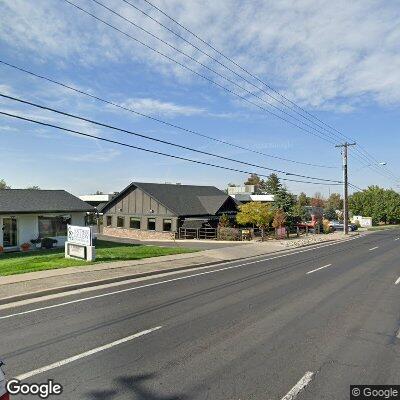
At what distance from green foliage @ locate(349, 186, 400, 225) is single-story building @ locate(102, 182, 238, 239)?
52816mm

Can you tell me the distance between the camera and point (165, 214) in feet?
A: 136

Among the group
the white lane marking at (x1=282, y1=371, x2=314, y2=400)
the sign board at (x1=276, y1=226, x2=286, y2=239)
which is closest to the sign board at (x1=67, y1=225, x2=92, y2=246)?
the white lane marking at (x1=282, y1=371, x2=314, y2=400)

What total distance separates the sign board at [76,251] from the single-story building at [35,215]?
696 cm

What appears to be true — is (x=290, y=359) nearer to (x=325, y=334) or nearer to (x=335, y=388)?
(x=335, y=388)

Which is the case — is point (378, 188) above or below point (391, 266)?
above

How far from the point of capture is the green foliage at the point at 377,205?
86.6 meters

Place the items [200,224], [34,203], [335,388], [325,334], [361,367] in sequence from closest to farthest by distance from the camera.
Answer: [335,388]
[361,367]
[325,334]
[34,203]
[200,224]

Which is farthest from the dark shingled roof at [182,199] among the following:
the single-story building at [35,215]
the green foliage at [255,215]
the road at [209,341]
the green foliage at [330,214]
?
the green foliage at [330,214]

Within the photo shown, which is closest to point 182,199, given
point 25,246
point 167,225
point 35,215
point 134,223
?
point 167,225

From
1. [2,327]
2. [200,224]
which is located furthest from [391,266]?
[200,224]

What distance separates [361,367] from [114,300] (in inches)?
291

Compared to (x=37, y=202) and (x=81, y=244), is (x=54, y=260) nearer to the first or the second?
(x=81, y=244)

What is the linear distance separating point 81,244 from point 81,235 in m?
0.47

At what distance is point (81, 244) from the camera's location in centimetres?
1939
